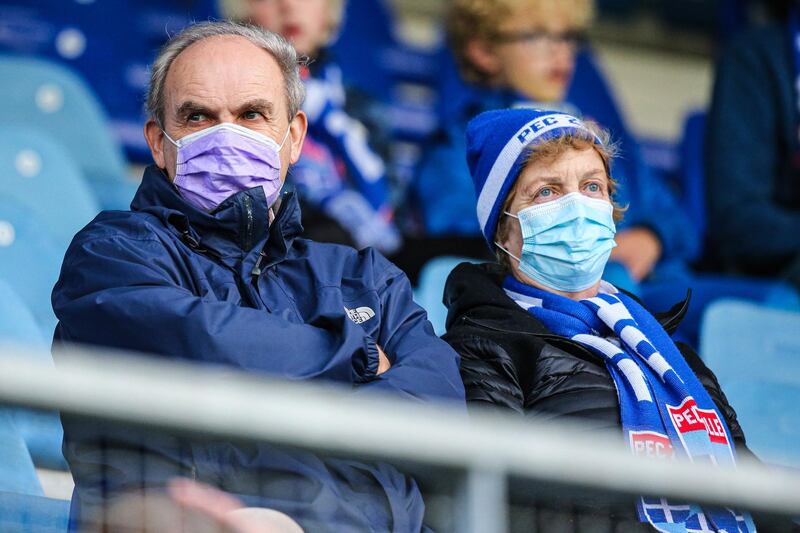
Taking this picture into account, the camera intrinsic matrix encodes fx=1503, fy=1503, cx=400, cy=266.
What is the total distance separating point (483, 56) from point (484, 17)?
15cm

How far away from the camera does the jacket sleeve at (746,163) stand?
4.88m

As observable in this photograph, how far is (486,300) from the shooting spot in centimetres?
314

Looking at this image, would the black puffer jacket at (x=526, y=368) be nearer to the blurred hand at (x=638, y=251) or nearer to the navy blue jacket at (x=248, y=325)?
the navy blue jacket at (x=248, y=325)

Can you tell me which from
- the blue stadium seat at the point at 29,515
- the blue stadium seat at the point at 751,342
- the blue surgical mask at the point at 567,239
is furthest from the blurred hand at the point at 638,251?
the blue stadium seat at the point at 29,515

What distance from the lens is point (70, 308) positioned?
2.56m

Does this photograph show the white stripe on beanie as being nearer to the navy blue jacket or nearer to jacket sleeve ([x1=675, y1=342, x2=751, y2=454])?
the navy blue jacket

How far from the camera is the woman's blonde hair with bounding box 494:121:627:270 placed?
323 centimetres

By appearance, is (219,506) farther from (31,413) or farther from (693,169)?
(693,169)

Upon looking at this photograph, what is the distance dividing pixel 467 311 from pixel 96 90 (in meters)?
2.78

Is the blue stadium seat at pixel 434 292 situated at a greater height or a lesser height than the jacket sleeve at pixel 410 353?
lesser

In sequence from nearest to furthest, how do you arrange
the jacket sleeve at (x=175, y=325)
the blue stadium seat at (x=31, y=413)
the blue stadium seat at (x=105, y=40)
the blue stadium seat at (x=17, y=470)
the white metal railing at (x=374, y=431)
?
the white metal railing at (x=374, y=431)
the blue stadium seat at (x=31, y=413)
the blue stadium seat at (x=17, y=470)
the jacket sleeve at (x=175, y=325)
the blue stadium seat at (x=105, y=40)

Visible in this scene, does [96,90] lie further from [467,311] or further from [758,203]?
[467,311]

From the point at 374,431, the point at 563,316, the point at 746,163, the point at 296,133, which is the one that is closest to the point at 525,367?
the point at 563,316

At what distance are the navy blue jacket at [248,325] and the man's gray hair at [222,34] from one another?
0.24 meters
